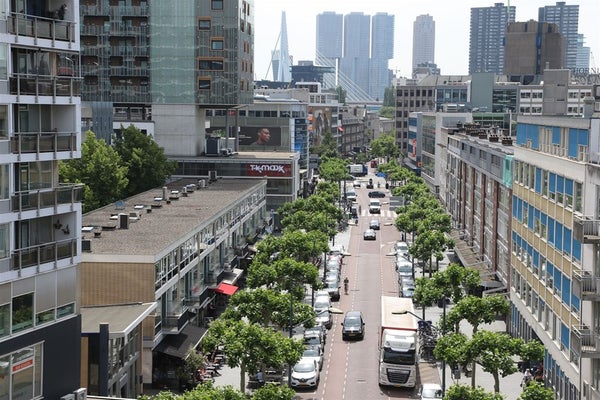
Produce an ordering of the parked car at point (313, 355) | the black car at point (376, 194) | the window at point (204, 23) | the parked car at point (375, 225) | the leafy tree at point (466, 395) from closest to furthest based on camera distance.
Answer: the leafy tree at point (466, 395)
the parked car at point (313, 355)
the window at point (204, 23)
the parked car at point (375, 225)
the black car at point (376, 194)

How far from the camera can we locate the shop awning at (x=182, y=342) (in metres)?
60.5

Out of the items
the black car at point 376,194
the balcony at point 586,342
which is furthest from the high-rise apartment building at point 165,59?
the balcony at point 586,342

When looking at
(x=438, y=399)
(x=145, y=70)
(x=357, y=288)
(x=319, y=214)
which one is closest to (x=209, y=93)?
(x=145, y=70)

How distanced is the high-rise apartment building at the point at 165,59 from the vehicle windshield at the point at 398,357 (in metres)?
68.3

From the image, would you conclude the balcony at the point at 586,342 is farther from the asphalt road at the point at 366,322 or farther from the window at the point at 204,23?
the window at the point at 204,23

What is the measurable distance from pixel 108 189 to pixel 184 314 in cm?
3294

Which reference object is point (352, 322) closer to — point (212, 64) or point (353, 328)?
point (353, 328)

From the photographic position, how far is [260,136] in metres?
154

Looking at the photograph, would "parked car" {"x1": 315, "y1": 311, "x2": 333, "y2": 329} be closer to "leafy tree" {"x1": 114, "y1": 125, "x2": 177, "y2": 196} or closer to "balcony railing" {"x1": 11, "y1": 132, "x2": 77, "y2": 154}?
"leafy tree" {"x1": 114, "y1": 125, "x2": 177, "y2": 196}

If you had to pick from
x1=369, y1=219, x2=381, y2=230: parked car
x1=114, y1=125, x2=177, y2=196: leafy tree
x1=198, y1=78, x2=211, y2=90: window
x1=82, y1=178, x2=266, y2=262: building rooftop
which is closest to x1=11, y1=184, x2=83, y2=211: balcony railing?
x1=82, y1=178, x2=266, y2=262: building rooftop

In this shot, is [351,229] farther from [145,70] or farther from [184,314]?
[184,314]

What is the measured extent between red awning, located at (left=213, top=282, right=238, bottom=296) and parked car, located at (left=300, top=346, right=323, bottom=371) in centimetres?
1394

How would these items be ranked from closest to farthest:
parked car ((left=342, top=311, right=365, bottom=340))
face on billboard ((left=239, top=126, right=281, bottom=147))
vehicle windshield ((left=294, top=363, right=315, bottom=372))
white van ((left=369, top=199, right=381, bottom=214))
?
vehicle windshield ((left=294, top=363, right=315, bottom=372)) < parked car ((left=342, top=311, right=365, bottom=340)) < face on billboard ((left=239, top=126, right=281, bottom=147)) < white van ((left=369, top=199, right=381, bottom=214))

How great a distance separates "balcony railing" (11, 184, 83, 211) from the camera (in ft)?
110
